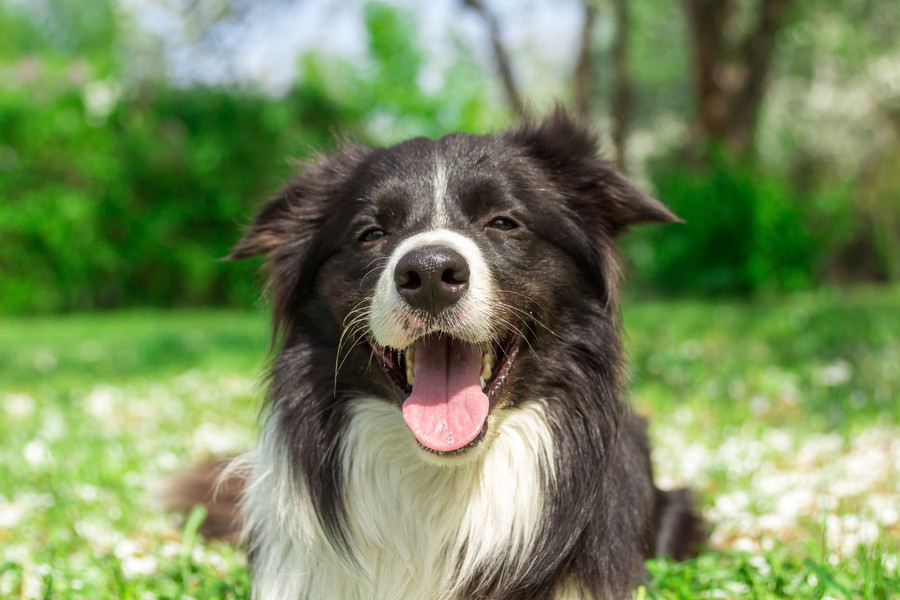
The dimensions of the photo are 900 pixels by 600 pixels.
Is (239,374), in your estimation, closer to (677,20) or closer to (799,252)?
(799,252)

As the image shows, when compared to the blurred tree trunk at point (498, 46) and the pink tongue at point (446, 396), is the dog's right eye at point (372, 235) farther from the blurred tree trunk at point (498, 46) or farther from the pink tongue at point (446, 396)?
the blurred tree trunk at point (498, 46)

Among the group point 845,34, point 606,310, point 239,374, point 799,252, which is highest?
point 845,34

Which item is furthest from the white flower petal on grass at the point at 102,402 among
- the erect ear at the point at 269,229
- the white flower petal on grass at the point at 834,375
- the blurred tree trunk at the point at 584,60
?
the blurred tree trunk at the point at 584,60

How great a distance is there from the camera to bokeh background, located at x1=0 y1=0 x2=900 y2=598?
3682 mm

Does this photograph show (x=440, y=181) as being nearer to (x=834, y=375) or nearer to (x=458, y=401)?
(x=458, y=401)

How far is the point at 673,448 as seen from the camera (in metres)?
5.06

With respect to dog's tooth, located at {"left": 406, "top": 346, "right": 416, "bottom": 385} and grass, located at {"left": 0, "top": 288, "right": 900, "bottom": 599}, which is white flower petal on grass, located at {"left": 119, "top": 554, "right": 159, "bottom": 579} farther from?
dog's tooth, located at {"left": 406, "top": 346, "right": 416, "bottom": 385}

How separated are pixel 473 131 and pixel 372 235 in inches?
105

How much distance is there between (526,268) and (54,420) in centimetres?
490

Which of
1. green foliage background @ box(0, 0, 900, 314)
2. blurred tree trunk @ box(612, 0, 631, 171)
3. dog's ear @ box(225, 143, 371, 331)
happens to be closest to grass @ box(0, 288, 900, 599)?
dog's ear @ box(225, 143, 371, 331)

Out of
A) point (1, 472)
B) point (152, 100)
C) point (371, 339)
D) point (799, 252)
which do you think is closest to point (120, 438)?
point (1, 472)

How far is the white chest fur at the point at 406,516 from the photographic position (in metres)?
2.63

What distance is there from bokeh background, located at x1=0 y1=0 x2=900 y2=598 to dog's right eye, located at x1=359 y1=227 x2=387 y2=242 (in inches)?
25.3

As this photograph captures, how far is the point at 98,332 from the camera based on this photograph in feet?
40.4
